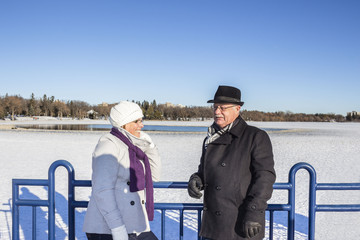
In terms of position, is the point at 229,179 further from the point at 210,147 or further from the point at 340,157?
the point at 340,157

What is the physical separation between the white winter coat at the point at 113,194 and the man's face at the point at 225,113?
62 centimetres

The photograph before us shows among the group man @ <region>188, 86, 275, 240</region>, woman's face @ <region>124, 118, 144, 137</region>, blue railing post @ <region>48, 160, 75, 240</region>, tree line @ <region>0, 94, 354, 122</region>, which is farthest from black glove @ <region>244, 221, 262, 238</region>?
tree line @ <region>0, 94, 354, 122</region>

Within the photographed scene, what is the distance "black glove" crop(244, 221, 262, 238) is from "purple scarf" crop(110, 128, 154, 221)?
75cm

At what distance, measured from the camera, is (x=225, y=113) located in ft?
8.20

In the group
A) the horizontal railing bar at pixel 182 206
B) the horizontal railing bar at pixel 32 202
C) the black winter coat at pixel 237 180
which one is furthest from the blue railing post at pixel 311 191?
the horizontal railing bar at pixel 32 202

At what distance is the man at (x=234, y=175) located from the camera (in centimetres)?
224

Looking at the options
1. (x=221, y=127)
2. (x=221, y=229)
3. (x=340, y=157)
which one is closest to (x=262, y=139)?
(x=221, y=127)

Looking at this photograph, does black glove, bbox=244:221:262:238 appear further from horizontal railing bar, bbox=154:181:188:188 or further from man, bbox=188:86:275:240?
horizontal railing bar, bbox=154:181:188:188

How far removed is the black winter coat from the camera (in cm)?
224

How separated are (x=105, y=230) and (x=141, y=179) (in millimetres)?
447

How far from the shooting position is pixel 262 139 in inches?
91.8

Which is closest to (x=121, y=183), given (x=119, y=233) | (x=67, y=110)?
(x=119, y=233)

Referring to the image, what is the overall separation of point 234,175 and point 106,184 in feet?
3.11

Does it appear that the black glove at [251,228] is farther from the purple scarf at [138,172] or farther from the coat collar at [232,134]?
the purple scarf at [138,172]
